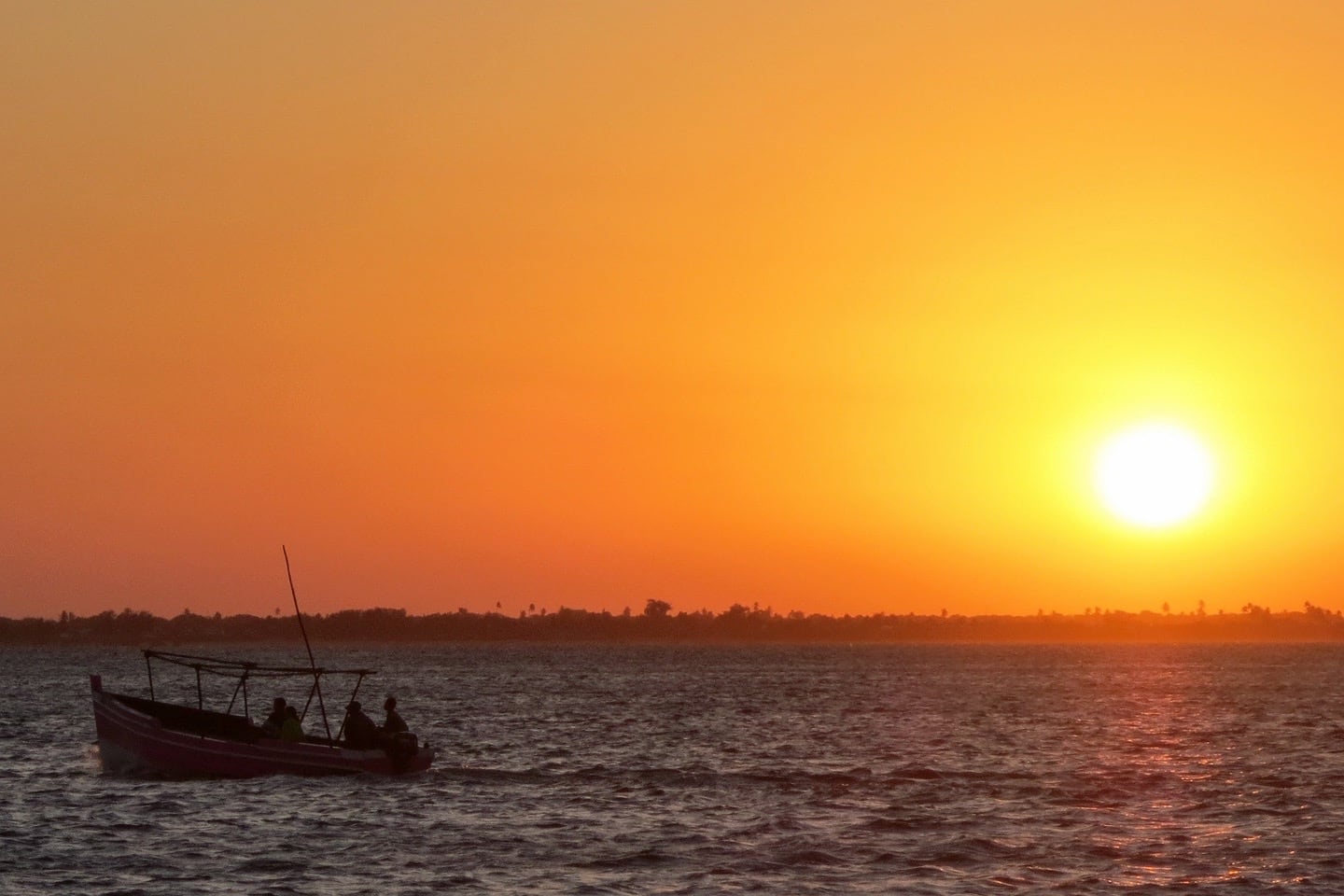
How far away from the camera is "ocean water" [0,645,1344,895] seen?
35188 mm

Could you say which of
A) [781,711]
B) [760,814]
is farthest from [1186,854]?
[781,711]

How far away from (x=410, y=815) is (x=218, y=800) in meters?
6.31

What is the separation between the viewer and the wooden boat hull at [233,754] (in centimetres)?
5116

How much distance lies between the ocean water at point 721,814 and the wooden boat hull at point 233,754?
1.78 ft

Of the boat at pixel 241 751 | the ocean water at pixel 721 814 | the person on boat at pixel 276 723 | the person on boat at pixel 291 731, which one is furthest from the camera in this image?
the person on boat at pixel 276 723

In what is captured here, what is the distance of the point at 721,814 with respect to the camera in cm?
4525

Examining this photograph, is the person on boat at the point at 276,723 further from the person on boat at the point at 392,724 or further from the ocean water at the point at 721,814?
the person on boat at the point at 392,724

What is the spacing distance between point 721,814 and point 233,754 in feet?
53.6

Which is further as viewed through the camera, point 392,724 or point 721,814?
point 392,724

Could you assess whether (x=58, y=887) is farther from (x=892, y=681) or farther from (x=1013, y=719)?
(x=892, y=681)

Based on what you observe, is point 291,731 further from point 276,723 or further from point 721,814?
point 721,814

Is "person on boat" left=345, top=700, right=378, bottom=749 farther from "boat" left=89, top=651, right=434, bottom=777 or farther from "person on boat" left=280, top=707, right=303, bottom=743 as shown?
"person on boat" left=280, top=707, right=303, bottom=743

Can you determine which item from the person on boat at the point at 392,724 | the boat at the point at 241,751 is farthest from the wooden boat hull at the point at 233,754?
the person on boat at the point at 392,724

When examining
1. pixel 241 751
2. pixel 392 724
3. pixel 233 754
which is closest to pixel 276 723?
pixel 241 751
